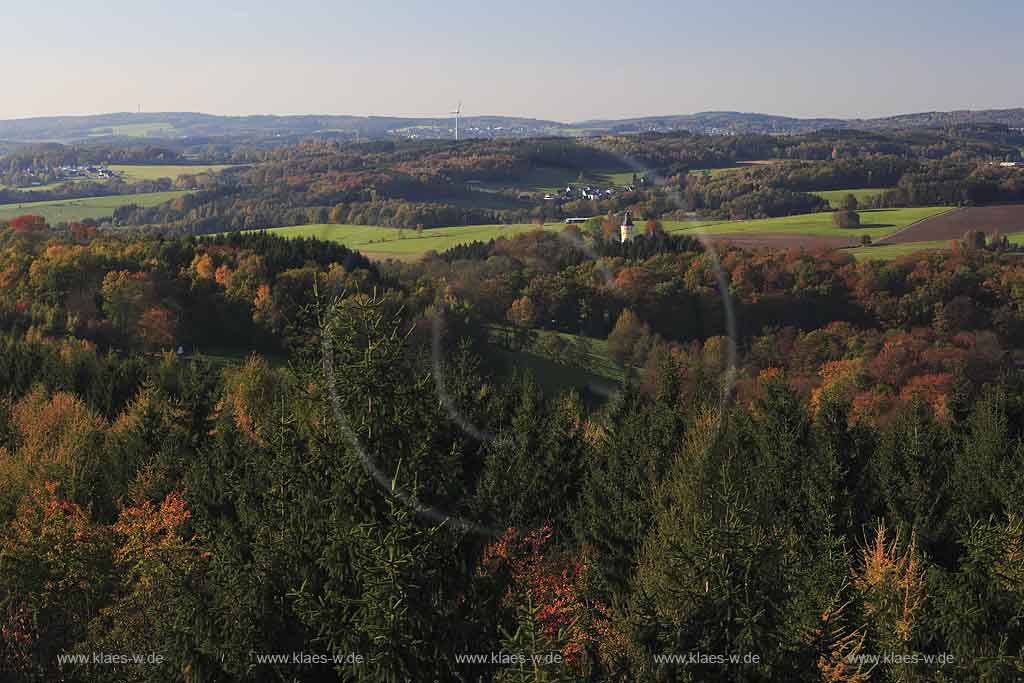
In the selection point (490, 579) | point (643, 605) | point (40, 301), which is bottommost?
point (40, 301)

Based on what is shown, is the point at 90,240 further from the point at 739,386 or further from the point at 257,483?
the point at 257,483

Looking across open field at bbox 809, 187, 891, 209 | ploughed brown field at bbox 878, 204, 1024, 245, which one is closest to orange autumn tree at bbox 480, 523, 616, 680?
ploughed brown field at bbox 878, 204, 1024, 245

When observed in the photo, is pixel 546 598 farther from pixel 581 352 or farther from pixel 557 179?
pixel 557 179

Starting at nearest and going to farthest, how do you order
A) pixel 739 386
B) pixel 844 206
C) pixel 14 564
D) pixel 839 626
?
pixel 14 564
pixel 839 626
pixel 739 386
pixel 844 206

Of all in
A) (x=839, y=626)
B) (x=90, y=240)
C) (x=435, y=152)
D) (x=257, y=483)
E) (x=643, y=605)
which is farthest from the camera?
(x=435, y=152)

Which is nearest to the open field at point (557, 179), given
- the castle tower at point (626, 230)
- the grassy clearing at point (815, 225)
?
the castle tower at point (626, 230)

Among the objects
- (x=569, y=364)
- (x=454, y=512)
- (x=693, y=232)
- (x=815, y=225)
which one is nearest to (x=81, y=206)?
(x=693, y=232)

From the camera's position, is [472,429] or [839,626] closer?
[839,626]

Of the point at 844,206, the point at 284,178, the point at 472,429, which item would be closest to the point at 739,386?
the point at 472,429

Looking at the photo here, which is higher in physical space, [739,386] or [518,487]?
[518,487]
